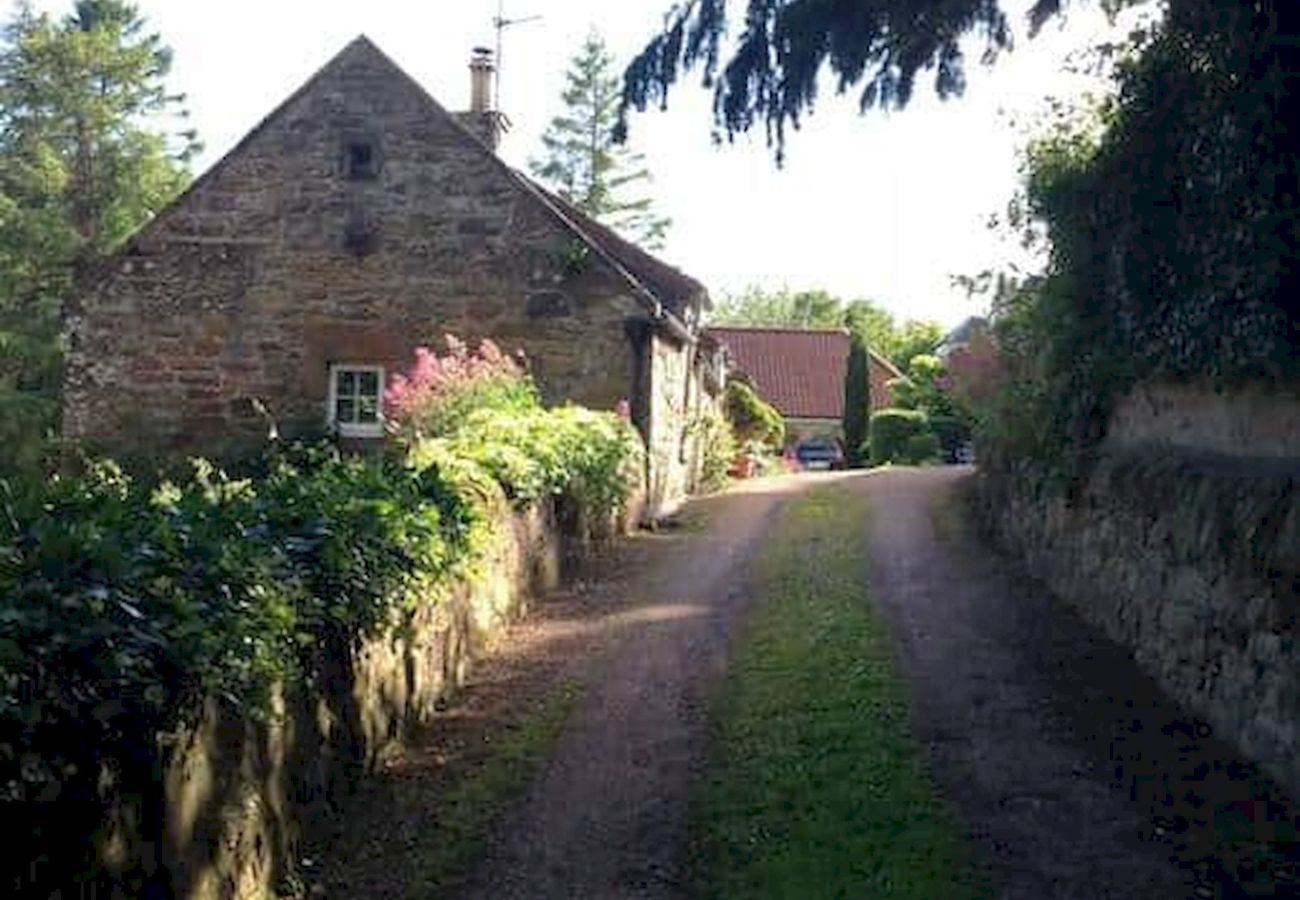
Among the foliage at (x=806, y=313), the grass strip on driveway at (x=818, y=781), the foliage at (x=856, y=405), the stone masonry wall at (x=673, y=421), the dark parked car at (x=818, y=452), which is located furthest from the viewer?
the foliage at (x=806, y=313)

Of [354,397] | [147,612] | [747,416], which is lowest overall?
[147,612]

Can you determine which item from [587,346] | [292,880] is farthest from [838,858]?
[587,346]

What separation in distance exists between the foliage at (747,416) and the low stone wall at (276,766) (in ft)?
73.9

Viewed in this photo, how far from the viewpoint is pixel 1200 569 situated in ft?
27.3

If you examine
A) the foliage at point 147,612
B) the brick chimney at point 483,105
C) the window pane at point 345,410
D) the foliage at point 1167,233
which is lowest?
the foliage at point 147,612

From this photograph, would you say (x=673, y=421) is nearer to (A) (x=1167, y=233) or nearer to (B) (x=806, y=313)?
(A) (x=1167, y=233)

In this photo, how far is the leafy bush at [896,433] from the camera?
1399 inches

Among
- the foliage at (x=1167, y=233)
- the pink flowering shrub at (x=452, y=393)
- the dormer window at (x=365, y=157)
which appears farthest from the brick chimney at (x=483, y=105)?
the foliage at (x=1167, y=233)

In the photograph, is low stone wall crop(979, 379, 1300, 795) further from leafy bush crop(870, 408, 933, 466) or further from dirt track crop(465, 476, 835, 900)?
leafy bush crop(870, 408, 933, 466)

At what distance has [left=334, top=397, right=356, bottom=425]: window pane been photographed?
20.2m

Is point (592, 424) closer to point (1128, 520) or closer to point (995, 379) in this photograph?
point (995, 379)

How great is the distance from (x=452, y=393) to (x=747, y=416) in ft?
55.8

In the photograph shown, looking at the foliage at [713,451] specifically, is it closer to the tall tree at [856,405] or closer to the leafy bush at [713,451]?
the leafy bush at [713,451]

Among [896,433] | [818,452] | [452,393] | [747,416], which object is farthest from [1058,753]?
[818,452]
